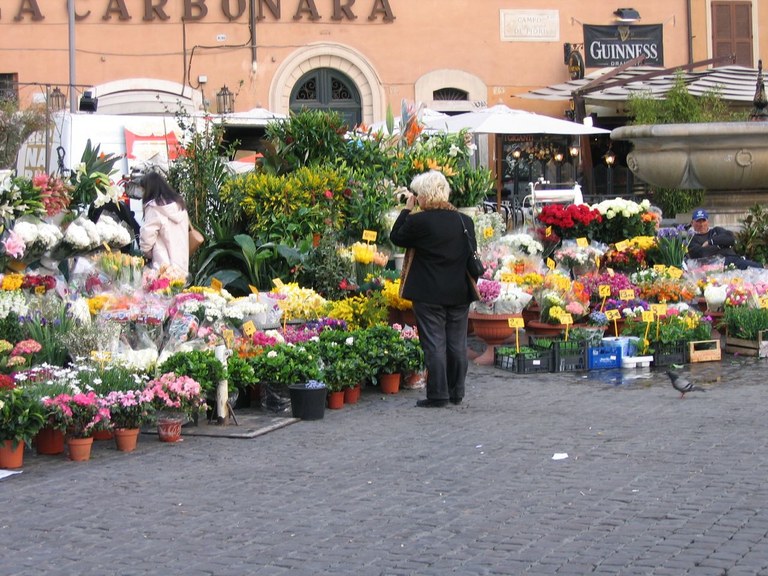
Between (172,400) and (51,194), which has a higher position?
(51,194)

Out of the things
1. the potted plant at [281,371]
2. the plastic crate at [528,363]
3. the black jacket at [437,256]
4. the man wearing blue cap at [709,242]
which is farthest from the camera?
the man wearing blue cap at [709,242]

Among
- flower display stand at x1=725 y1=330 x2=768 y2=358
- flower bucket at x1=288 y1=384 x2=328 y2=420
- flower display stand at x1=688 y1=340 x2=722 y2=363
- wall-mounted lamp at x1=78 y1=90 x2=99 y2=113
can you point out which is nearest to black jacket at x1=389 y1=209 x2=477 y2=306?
flower bucket at x1=288 y1=384 x2=328 y2=420

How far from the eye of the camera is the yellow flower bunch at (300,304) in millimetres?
11305

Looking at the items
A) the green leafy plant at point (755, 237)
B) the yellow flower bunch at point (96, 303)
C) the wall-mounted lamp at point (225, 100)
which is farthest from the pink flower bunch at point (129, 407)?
the wall-mounted lamp at point (225, 100)

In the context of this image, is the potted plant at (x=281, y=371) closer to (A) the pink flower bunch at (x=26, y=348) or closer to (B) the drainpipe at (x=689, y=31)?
(A) the pink flower bunch at (x=26, y=348)

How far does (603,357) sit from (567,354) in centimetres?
32

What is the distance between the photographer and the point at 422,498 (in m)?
6.80

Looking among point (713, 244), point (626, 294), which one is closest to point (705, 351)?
point (626, 294)

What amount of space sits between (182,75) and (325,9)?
10.5ft

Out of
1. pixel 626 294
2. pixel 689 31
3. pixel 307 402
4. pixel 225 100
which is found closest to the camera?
pixel 307 402

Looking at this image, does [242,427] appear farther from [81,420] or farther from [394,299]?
[394,299]

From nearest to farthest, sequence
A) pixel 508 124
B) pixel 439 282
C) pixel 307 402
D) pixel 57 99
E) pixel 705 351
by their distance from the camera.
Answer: pixel 307 402 < pixel 439 282 < pixel 705 351 < pixel 508 124 < pixel 57 99

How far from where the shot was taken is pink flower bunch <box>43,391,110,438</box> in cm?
768

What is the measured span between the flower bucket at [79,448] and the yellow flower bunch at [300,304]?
357 cm
